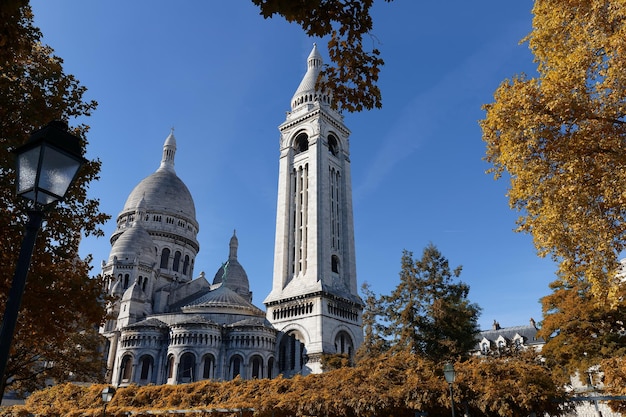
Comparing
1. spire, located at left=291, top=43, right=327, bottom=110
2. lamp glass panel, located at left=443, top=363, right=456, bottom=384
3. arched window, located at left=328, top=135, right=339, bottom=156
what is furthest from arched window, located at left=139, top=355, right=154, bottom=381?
lamp glass panel, located at left=443, top=363, right=456, bottom=384

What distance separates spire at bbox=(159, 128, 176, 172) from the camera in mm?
80856

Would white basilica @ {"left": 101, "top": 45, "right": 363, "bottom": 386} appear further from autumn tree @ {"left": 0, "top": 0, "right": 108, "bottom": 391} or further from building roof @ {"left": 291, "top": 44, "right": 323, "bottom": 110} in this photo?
autumn tree @ {"left": 0, "top": 0, "right": 108, "bottom": 391}

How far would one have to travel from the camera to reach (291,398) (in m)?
18.8

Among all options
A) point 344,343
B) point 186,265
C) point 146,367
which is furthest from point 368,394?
point 186,265

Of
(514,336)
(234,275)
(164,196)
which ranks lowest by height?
(514,336)

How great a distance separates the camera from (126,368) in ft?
157

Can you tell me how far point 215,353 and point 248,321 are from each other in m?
4.51

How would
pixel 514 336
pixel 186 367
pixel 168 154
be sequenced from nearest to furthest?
pixel 186 367, pixel 514 336, pixel 168 154

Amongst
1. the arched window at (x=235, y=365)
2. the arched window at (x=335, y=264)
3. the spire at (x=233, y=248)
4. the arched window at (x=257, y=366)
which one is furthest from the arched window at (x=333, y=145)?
the arched window at (x=235, y=365)

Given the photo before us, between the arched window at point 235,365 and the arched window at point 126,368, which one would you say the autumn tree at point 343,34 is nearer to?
the arched window at point 235,365

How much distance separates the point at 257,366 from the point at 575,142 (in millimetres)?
41614

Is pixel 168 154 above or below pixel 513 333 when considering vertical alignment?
above

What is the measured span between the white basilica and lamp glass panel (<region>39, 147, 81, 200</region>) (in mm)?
42147

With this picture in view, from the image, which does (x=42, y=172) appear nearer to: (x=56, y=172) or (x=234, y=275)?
(x=56, y=172)
